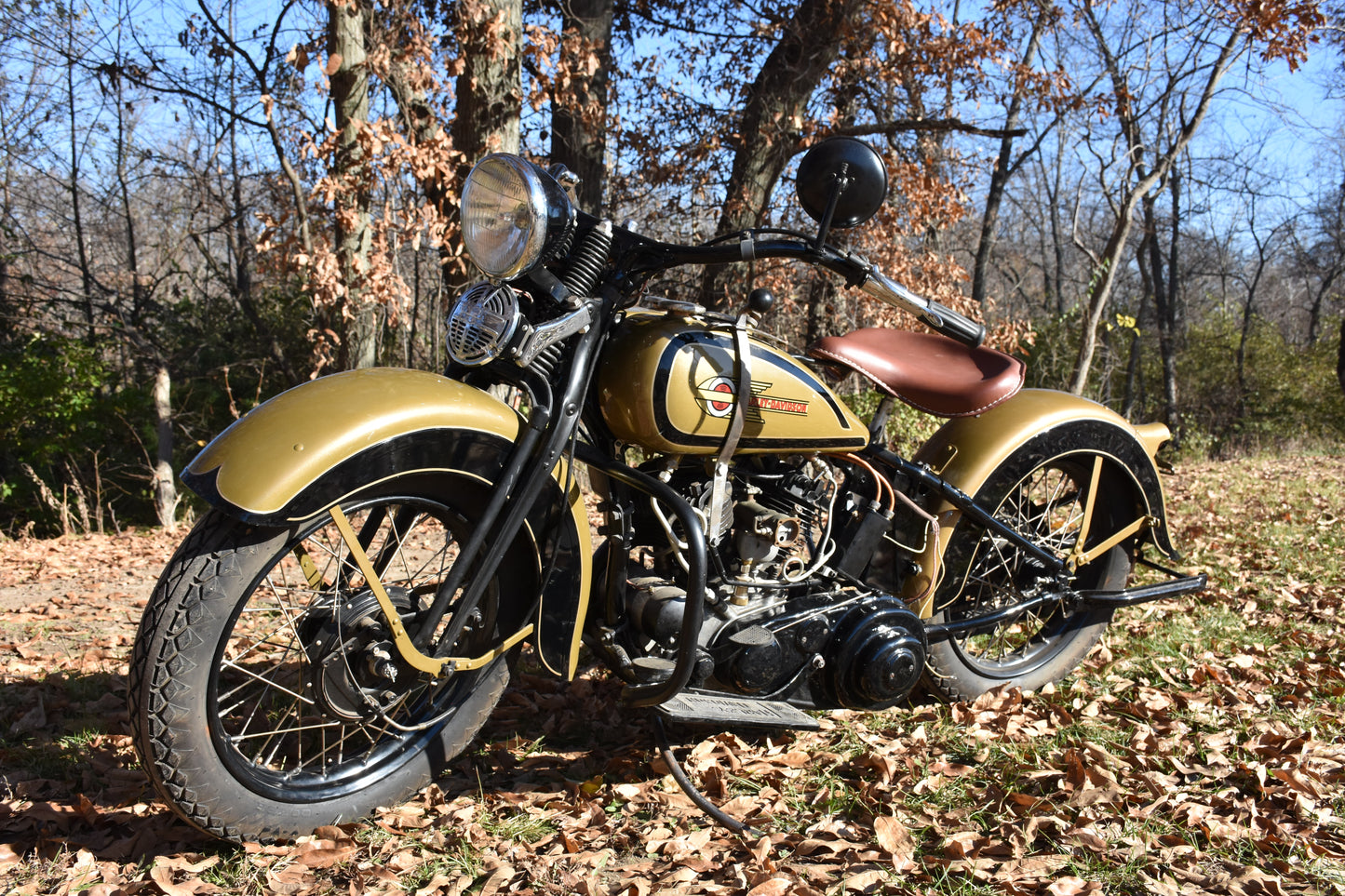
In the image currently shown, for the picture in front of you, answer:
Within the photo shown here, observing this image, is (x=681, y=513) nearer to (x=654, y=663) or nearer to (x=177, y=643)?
(x=654, y=663)

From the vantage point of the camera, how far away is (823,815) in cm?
255

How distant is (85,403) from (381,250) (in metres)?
6.66

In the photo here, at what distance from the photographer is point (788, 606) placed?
2.84 metres

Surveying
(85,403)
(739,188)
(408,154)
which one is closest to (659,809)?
(408,154)

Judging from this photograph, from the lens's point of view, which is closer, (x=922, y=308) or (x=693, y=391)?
(x=693, y=391)

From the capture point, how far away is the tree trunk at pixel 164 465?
29.6ft

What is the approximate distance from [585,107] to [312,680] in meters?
6.55

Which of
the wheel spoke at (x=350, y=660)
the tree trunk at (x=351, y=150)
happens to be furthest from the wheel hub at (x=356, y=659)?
the tree trunk at (x=351, y=150)

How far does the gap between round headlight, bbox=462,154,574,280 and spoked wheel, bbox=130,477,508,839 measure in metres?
0.62

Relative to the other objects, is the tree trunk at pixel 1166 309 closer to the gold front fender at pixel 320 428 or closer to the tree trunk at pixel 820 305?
the tree trunk at pixel 820 305

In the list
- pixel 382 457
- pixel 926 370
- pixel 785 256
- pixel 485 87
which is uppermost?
pixel 485 87

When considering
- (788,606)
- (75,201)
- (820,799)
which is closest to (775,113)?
(788,606)

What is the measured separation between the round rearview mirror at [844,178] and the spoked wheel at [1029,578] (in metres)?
1.27

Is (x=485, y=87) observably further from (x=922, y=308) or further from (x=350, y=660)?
(x=350, y=660)
